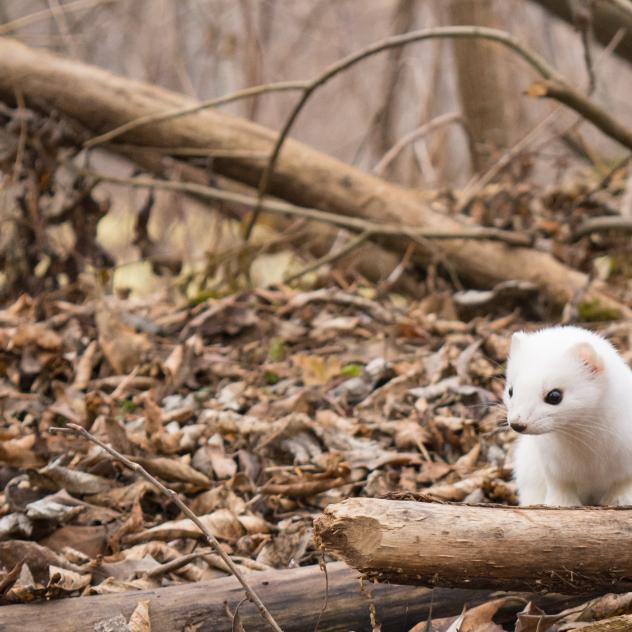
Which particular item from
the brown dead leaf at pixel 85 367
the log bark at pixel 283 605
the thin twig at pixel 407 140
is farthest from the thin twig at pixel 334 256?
the log bark at pixel 283 605

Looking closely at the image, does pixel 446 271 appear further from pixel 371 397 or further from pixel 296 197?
pixel 371 397

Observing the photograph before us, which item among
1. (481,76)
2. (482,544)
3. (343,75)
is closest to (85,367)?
(482,544)

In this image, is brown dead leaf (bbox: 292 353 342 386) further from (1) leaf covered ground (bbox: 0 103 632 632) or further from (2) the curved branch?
(2) the curved branch

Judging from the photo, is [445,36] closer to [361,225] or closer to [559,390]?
[361,225]

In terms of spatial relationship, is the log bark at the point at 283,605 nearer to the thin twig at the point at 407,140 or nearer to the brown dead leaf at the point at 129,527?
the brown dead leaf at the point at 129,527

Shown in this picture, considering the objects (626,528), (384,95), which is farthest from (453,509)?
(384,95)

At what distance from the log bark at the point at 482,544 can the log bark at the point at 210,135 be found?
372 centimetres

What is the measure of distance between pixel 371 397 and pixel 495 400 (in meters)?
0.56

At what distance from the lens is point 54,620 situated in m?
2.29

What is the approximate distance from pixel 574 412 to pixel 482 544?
77cm

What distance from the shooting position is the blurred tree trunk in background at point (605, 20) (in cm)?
590

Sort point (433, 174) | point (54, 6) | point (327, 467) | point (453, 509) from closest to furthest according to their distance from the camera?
point (453, 509) → point (327, 467) → point (54, 6) → point (433, 174)

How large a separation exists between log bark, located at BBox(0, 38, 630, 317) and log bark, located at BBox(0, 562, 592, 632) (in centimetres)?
363

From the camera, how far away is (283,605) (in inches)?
92.4
